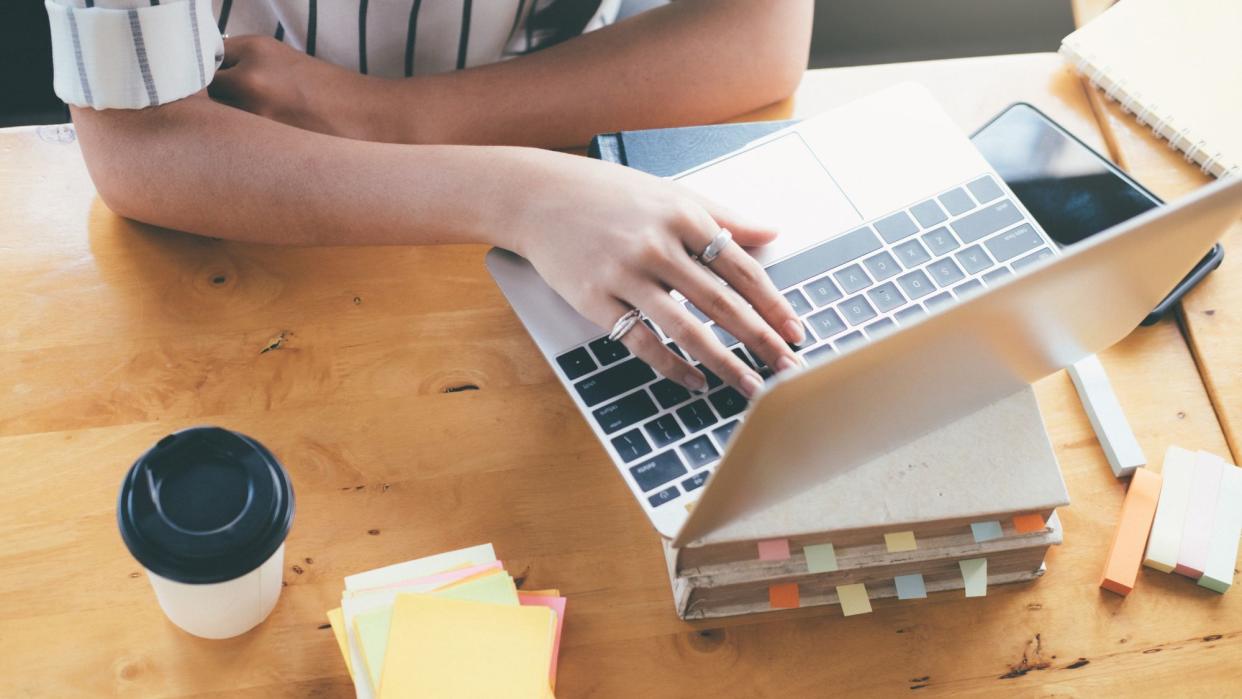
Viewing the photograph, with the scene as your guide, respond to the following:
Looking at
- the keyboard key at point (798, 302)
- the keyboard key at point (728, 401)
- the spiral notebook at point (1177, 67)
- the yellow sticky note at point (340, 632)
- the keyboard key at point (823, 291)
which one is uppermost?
the spiral notebook at point (1177, 67)

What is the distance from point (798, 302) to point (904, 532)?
0.17 meters

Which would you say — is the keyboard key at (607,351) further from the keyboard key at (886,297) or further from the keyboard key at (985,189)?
the keyboard key at (985,189)

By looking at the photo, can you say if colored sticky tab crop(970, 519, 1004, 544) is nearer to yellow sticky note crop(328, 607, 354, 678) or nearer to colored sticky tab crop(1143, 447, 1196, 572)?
colored sticky tab crop(1143, 447, 1196, 572)

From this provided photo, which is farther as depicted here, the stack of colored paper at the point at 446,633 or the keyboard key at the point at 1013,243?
the keyboard key at the point at 1013,243

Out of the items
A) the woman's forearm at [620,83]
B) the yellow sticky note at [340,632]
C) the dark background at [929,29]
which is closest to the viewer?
the yellow sticky note at [340,632]

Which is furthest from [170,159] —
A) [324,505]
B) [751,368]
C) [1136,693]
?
[1136,693]

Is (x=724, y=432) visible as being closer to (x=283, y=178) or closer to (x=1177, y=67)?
(x=283, y=178)

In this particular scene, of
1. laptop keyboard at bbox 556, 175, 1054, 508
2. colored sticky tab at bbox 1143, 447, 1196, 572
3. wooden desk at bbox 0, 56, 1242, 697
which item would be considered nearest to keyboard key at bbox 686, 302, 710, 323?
laptop keyboard at bbox 556, 175, 1054, 508

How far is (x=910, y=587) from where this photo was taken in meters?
0.67

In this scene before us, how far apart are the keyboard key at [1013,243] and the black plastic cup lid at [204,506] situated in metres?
0.51

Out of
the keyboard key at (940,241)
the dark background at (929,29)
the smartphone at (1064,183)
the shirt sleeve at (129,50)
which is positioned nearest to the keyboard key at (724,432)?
the keyboard key at (940,241)

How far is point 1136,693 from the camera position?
651 mm

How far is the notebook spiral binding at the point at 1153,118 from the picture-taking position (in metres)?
0.87

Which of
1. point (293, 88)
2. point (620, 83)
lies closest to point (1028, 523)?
point (620, 83)
